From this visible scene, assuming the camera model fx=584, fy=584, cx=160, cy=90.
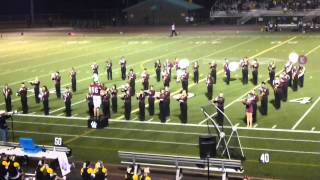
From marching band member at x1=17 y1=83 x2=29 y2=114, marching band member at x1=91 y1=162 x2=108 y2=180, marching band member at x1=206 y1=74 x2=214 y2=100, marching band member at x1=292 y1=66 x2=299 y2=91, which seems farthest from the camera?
marching band member at x1=292 y1=66 x2=299 y2=91

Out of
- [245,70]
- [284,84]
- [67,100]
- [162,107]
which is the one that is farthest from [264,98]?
[67,100]

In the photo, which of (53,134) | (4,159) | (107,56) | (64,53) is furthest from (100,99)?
(64,53)

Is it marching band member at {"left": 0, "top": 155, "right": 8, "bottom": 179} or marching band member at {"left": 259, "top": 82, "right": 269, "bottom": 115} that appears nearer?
marching band member at {"left": 0, "top": 155, "right": 8, "bottom": 179}

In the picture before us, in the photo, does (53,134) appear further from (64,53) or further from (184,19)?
(184,19)

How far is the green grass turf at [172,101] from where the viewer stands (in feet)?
51.4

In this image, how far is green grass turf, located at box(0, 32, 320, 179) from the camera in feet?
51.4

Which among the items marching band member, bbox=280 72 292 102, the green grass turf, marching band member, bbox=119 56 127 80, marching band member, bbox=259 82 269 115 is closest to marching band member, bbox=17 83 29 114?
the green grass turf

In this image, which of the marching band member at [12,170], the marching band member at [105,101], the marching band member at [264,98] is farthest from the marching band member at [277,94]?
the marching band member at [12,170]

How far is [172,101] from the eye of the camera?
73.5 feet

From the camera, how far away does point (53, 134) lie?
59.5ft

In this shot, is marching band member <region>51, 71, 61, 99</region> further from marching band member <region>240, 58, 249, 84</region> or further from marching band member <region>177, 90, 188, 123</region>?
marching band member <region>240, 58, 249, 84</region>

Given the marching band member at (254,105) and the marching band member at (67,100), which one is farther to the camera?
the marching band member at (67,100)

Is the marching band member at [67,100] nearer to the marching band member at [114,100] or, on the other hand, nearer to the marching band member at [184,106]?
the marching band member at [114,100]

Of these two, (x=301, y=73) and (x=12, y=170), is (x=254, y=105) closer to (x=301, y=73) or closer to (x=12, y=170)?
(x=301, y=73)
